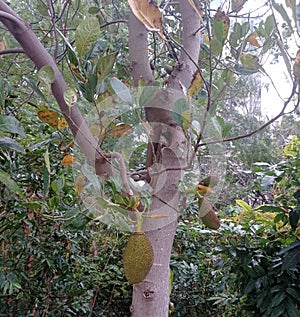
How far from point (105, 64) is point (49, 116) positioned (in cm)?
11

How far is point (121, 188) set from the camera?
0.43m

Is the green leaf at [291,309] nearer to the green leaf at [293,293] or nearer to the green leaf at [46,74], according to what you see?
the green leaf at [293,293]

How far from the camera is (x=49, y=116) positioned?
492 mm

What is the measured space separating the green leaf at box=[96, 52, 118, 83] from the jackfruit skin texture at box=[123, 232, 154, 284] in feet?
0.60

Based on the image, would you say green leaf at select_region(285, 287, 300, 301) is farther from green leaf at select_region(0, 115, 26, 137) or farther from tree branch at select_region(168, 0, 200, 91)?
green leaf at select_region(0, 115, 26, 137)

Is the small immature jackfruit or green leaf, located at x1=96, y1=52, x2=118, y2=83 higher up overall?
green leaf, located at x1=96, y1=52, x2=118, y2=83

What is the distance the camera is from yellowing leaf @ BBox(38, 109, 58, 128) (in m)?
0.48

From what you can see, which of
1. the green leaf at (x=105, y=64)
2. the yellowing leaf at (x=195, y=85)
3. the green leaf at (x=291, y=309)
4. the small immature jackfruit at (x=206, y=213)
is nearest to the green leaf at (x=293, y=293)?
the green leaf at (x=291, y=309)

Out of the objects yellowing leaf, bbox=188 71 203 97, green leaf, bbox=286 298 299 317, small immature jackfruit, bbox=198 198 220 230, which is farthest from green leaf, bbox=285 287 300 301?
yellowing leaf, bbox=188 71 203 97

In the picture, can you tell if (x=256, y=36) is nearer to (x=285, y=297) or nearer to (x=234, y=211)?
(x=285, y=297)

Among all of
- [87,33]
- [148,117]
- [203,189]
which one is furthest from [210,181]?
[87,33]

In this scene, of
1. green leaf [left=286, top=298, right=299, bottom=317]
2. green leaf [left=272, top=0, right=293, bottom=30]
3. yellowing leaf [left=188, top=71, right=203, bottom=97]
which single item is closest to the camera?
green leaf [left=272, top=0, right=293, bottom=30]

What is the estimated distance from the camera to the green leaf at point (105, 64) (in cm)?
44

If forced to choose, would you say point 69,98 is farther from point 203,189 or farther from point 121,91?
point 203,189
